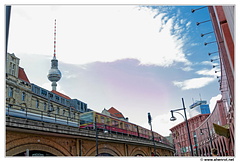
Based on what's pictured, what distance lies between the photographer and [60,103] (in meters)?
49.3

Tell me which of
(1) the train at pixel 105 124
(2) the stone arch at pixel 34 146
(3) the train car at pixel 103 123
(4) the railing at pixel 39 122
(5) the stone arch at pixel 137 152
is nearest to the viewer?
(2) the stone arch at pixel 34 146

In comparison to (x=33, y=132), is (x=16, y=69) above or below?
above

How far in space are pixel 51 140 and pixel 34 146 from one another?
4.61 feet

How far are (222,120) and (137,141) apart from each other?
17.1 m

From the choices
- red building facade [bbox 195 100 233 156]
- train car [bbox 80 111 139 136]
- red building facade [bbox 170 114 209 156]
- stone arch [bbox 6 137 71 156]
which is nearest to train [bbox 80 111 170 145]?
train car [bbox 80 111 139 136]

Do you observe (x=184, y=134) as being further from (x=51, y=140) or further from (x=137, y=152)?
(x=51, y=140)

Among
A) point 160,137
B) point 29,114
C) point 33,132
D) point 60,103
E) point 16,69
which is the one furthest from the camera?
point 60,103

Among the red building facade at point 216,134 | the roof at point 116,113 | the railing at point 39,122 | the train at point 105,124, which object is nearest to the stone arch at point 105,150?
the railing at point 39,122

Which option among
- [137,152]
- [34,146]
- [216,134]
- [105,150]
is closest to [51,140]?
[34,146]

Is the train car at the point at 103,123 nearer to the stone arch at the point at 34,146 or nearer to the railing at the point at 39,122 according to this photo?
the railing at the point at 39,122

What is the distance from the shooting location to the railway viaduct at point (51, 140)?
12562mm

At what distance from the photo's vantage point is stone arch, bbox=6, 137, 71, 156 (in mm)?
12422
